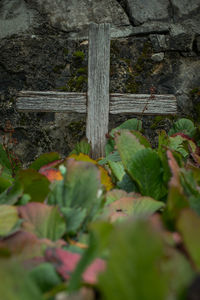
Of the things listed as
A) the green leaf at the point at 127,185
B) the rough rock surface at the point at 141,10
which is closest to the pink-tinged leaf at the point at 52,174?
the green leaf at the point at 127,185

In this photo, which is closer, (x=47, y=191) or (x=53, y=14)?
(x=47, y=191)

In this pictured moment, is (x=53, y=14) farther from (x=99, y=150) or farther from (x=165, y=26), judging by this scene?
(x=99, y=150)

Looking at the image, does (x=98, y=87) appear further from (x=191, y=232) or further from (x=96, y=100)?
(x=191, y=232)

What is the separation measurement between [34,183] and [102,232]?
21cm

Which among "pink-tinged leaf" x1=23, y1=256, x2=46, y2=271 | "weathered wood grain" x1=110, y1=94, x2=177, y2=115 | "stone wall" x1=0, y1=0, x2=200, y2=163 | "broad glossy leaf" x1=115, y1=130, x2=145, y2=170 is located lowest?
"pink-tinged leaf" x1=23, y1=256, x2=46, y2=271

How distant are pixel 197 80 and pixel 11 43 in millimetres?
1336

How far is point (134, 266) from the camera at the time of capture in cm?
23

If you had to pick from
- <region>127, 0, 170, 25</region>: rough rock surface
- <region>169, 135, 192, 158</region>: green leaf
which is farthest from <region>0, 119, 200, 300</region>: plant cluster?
<region>127, 0, 170, 25</region>: rough rock surface

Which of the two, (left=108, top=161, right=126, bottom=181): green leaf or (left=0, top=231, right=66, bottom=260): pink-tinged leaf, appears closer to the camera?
(left=0, top=231, right=66, bottom=260): pink-tinged leaf

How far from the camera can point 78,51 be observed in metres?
2.41

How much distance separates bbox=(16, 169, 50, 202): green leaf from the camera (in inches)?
18.5

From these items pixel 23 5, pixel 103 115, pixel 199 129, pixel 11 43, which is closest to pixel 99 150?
pixel 103 115

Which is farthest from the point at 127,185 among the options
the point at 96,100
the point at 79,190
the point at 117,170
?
the point at 96,100

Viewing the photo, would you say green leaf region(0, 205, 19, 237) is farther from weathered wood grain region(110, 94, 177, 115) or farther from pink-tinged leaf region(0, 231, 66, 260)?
weathered wood grain region(110, 94, 177, 115)
